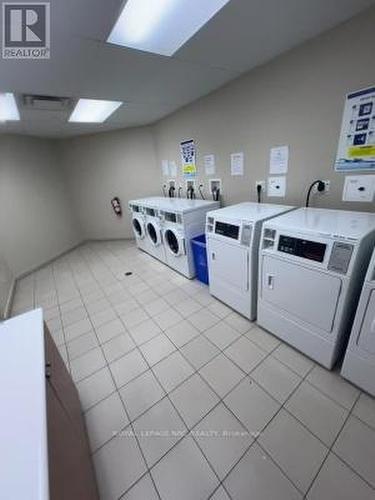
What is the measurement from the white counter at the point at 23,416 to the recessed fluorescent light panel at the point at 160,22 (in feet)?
5.97

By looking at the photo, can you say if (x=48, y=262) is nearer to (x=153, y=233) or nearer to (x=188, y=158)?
(x=153, y=233)

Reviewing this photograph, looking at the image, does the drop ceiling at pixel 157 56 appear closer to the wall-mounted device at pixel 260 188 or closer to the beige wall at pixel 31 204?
the wall-mounted device at pixel 260 188

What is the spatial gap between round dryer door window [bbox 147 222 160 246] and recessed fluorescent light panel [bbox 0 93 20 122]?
2.11 m

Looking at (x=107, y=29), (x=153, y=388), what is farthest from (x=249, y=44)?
(x=153, y=388)

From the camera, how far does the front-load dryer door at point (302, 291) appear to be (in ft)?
4.85

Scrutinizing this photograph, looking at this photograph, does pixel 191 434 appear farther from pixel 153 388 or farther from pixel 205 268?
pixel 205 268

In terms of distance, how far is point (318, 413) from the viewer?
142cm

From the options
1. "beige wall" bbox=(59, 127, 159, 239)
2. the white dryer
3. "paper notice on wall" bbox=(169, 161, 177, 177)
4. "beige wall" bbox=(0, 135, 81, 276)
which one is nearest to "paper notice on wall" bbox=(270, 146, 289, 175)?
"paper notice on wall" bbox=(169, 161, 177, 177)

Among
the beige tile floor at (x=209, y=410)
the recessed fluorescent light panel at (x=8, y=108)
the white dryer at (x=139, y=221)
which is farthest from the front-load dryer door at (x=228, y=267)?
the recessed fluorescent light panel at (x=8, y=108)

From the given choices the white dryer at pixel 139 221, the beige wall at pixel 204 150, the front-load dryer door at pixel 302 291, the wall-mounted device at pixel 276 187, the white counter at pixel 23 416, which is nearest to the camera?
the white counter at pixel 23 416

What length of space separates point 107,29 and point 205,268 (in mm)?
2317

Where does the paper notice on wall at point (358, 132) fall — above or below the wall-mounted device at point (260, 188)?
above

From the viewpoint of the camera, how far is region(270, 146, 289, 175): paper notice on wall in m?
2.19

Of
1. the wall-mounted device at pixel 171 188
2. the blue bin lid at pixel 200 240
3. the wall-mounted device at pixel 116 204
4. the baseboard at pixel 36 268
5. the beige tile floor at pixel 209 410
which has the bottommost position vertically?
the beige tile floor at pixel 209 410
